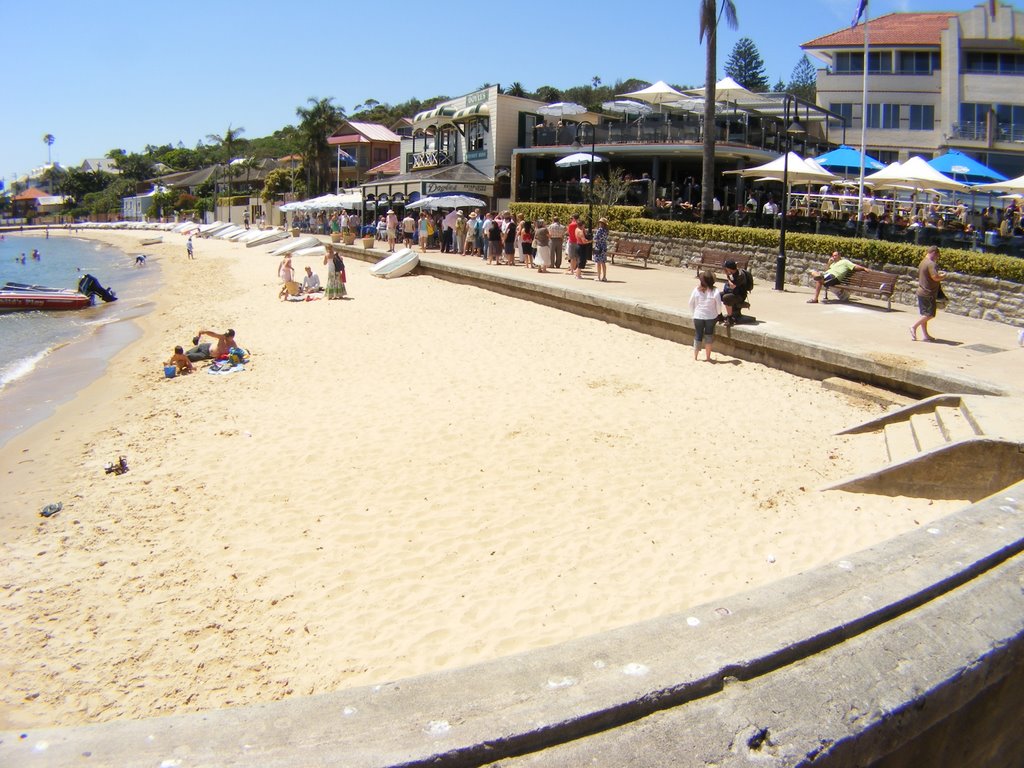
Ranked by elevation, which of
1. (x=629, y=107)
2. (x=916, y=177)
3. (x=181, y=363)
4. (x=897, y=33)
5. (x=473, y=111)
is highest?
(x=897, y=33)

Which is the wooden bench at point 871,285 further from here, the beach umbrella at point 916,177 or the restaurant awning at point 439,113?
the restaurant awning at point 439,113

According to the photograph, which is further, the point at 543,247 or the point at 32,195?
the point at 32,195

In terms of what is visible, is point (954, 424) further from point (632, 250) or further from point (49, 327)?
point (49, 327)

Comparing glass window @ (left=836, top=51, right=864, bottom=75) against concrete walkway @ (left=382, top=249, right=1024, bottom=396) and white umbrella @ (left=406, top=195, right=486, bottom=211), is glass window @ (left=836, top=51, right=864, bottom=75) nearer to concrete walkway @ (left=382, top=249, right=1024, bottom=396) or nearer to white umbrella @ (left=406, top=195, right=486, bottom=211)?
white umbrella @ (left=406, top=195, right=486, bottom=211)

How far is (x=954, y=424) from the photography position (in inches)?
311

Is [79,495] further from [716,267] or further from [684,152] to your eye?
[684,152]

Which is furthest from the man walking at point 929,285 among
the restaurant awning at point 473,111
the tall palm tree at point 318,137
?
the tall palm tree at point 318,137

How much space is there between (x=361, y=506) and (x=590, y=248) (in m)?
16.8

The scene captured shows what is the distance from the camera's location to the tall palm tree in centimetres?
6769

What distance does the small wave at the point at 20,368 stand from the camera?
1555 centimetres

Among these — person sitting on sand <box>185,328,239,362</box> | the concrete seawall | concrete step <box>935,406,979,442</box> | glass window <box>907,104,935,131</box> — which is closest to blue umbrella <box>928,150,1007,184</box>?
glass window <box>907,104,935,131</box>

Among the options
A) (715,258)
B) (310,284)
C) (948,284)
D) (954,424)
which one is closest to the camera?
(954,424)

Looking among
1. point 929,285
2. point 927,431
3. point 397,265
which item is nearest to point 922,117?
point 397,265

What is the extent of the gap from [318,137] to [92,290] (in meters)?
44.2
